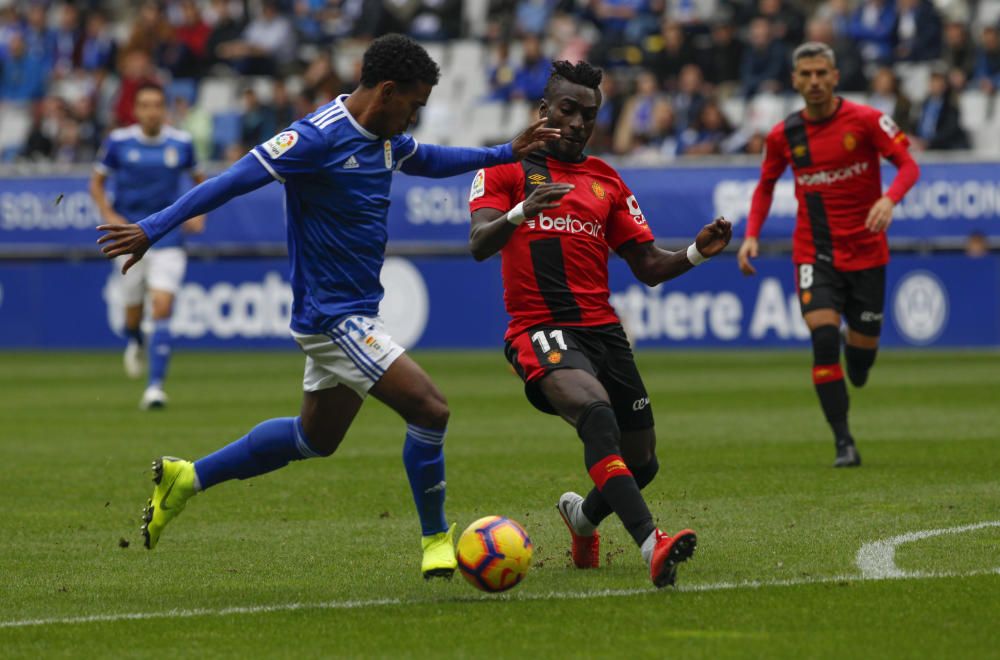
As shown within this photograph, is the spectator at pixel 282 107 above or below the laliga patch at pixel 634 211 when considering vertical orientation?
above

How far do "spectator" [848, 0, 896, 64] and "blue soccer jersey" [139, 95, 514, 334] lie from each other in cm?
1798

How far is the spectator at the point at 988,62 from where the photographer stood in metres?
22.8

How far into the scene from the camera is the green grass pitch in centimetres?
557

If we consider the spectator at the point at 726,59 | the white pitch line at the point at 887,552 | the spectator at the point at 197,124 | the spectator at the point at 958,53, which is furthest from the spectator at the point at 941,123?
the white pitch line at the point at 887,552

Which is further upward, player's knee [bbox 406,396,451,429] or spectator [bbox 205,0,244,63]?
spectator [bbox 205,0,244,63]

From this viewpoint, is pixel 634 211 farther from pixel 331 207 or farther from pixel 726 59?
pixel 726 59

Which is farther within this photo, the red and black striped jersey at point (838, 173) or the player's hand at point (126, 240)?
the red and black striped jersey at point (838, 173)

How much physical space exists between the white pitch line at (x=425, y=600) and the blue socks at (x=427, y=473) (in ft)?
1.60

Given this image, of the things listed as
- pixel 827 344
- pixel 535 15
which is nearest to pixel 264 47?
pixel 535 15

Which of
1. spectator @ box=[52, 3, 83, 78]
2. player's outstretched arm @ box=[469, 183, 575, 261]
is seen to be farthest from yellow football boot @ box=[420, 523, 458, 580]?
spectator @ box=[52, 3, 83, 78]

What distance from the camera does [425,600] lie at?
633 centimetres

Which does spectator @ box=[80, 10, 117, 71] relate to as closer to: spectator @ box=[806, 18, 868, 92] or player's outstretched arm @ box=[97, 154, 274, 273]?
spectator @ box=[806, 18, 868, 92]

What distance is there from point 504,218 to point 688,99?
17.5m

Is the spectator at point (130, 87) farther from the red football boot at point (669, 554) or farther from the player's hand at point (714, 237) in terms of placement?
the red football boot at point (669, 554)
